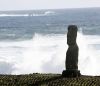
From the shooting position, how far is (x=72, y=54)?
1792cm

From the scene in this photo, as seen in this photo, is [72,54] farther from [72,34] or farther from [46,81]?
[46,81]

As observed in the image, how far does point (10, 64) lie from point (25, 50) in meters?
9.74

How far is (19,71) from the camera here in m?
34.2

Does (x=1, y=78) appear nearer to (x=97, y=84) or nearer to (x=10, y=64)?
(x=97, y=84)

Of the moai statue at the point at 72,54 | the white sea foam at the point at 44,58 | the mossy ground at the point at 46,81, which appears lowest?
the white sea foam at the point at 44,58

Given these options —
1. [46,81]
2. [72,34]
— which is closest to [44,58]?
[72,34]

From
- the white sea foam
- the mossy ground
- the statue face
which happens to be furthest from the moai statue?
the white sea foam

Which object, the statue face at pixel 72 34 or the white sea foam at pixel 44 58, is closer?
the statue face at pixel 72 34

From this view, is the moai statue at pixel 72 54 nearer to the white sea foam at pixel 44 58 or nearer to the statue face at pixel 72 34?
the statue face at pixel 72 34

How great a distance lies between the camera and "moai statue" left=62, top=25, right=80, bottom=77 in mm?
17641

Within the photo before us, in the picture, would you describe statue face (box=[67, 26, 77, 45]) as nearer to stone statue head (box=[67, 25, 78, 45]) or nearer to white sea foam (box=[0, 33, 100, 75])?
stone statue head (box=[67, 25, 78, 45])

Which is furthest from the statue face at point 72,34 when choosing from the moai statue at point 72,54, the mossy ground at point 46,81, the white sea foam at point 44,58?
the white sea foam at point 44,58

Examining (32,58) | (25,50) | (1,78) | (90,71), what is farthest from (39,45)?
(1,78)

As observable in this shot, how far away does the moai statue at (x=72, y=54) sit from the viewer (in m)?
17.6
